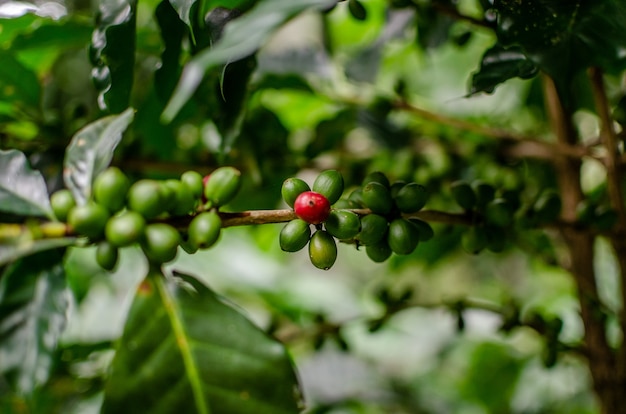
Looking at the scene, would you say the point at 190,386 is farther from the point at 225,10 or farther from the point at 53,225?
the point at 225,10

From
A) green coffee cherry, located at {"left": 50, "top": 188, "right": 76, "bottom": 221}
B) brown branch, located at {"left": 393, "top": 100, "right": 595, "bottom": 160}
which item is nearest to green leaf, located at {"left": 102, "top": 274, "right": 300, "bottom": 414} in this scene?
green coffee cherry, located at {"left": 50, "top": 188, "right": 76, "bottom": 221}

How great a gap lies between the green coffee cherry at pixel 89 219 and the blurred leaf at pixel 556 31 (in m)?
0.36

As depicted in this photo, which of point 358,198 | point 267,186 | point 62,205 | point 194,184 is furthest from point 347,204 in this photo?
point 267,186

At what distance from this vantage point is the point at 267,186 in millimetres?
906

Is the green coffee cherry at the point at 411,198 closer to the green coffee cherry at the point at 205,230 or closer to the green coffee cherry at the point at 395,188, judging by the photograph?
the green coffee cherry at the point at 395,188

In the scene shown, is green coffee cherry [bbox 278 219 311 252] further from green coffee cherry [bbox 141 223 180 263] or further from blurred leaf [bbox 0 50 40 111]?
blurred leaf [bbox 0 50 40 111]

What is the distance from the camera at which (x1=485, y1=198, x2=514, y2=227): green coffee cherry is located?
25.6 inches

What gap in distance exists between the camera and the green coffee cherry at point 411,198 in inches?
21.8

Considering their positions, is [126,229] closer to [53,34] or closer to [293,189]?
[293,189]

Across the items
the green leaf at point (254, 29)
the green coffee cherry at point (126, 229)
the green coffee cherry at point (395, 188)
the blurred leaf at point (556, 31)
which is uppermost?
the green leaf at point (254, 29)

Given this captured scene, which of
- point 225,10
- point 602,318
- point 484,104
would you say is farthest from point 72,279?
point 484,104

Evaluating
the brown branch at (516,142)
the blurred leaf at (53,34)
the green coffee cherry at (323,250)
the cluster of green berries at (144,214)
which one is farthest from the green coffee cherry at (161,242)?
the brown branch at (516,142)

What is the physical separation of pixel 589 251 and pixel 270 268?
1454 millimetres

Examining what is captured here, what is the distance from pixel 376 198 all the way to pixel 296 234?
3.3 inches
